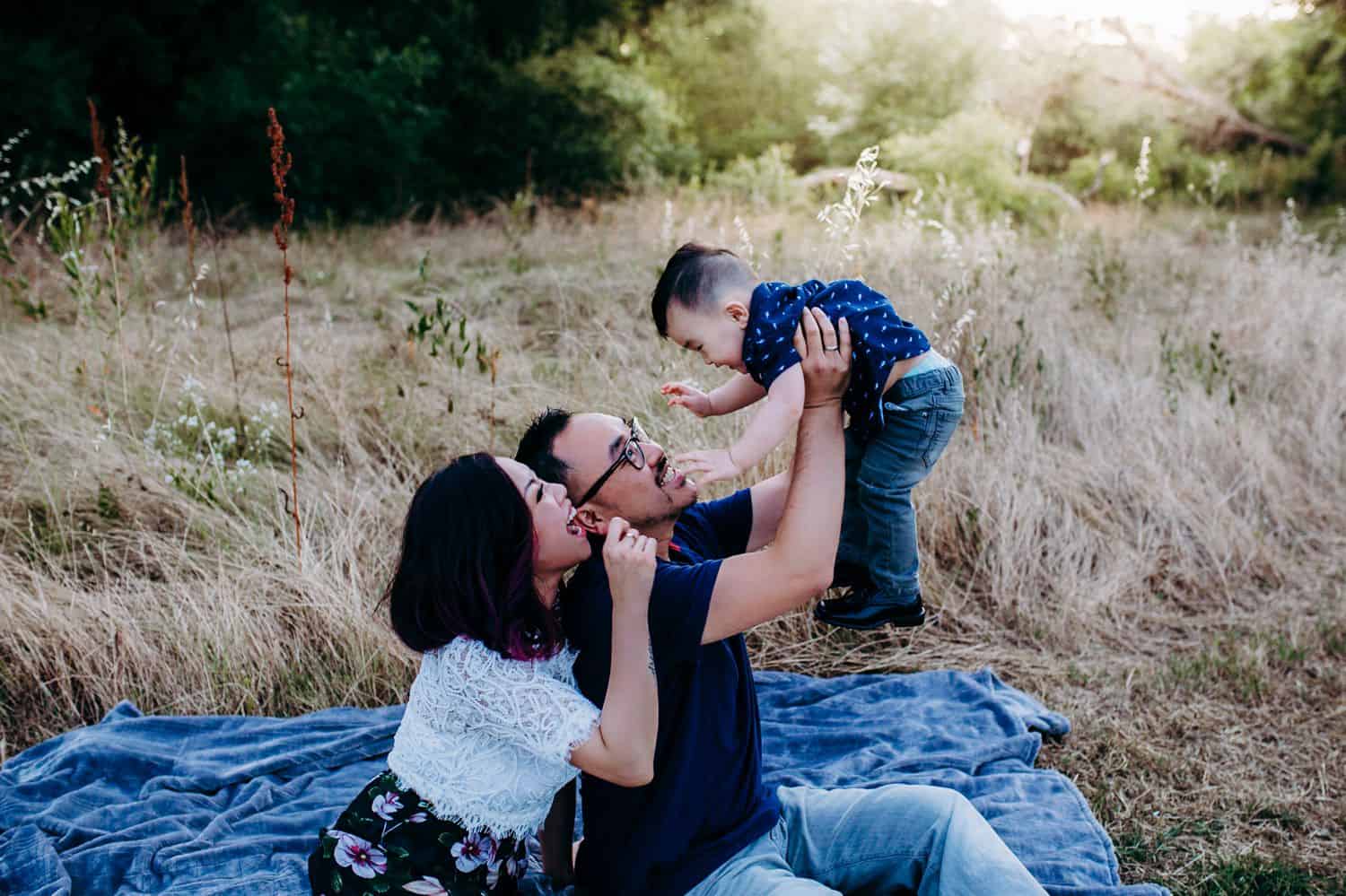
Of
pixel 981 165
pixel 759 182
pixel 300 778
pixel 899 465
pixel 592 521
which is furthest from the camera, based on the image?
pixel 981 165

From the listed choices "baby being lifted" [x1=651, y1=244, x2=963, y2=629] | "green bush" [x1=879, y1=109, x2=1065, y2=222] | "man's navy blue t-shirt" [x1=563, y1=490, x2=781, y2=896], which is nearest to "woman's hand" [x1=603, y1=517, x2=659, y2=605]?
"man's navy blue t-shirt" [x1=563, y1=490, x2=781, y2=896]

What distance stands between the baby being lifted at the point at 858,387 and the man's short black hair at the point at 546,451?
52cm

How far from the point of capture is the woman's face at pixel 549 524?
6.58 ft

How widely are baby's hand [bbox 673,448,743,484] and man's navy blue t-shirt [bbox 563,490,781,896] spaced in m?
0.19

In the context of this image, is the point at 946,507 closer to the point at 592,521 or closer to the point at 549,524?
the point at 592,521

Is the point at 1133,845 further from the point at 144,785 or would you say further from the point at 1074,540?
the point at 144,785

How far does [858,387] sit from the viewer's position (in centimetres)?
263

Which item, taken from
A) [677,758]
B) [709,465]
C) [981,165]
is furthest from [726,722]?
[981,165]

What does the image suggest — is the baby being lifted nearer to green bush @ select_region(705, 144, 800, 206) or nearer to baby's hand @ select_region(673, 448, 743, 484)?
baby's hand @ select_region(673, 448, 743, 484)

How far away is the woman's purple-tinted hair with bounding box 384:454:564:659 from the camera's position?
1.93m

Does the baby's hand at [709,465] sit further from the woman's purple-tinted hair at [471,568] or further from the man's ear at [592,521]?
the woman's purple-tinted hair at [471,568]

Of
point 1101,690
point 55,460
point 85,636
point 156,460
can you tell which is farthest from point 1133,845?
point 55,460

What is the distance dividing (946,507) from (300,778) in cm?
261

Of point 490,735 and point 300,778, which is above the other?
point 490,735
